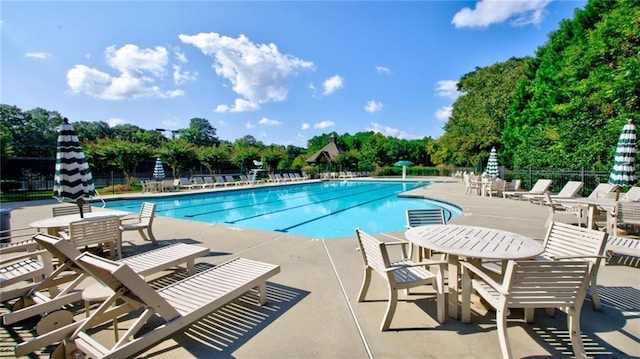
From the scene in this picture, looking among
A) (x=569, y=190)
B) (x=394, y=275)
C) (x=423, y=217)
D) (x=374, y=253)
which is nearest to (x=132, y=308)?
(x=374, y=253)

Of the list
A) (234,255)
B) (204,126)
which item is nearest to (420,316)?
(234,255)

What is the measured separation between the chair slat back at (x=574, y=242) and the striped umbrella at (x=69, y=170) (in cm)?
596

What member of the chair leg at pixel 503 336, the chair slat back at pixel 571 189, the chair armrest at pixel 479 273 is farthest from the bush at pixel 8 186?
the chair slat back at pixel 571 189

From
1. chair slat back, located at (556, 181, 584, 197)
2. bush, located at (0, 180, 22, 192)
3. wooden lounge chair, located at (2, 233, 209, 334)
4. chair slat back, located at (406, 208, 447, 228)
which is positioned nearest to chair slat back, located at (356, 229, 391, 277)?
chair slat back, located at (406, 208, 447, 228)

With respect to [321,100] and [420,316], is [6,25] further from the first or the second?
[321,100]

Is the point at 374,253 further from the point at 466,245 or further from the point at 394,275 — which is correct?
the point at 466,245

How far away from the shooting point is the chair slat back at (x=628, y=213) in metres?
4.24

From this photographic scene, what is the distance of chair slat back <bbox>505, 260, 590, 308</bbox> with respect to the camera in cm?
176

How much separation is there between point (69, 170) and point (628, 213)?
337 inches

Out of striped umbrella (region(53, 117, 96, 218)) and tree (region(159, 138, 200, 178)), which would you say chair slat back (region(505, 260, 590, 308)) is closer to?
striped umbrella (region(53, 117, 96, 218))

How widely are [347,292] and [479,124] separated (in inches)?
916

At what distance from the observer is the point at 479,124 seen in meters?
21.9

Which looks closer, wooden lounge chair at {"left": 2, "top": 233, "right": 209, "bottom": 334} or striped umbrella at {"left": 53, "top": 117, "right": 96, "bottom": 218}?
wooden lounge chair at {"left": 2, "top": 233, "right": 209, "bottom": 334}

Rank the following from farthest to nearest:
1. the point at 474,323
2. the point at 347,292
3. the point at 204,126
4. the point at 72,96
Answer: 1. the point at 204,126
2. the point at 72,96
3. the point at 347,292
4. the point at 474,323
